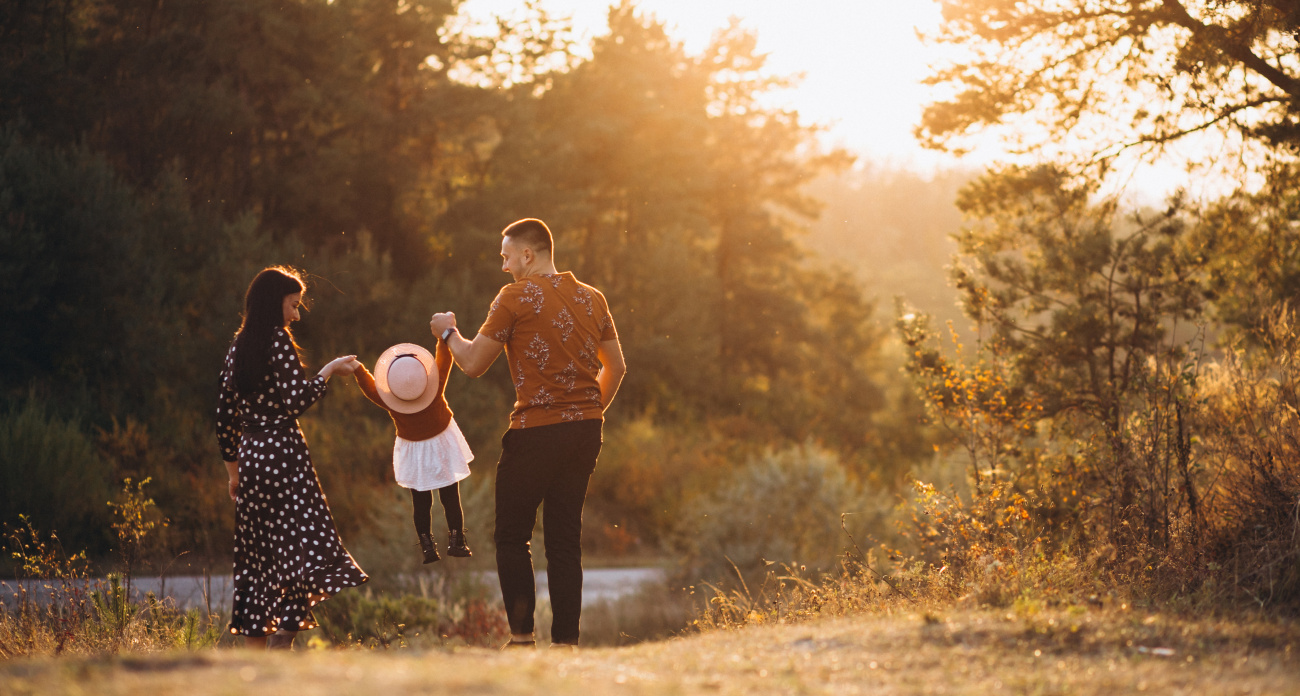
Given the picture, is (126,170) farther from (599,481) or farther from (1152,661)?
(1152,661)

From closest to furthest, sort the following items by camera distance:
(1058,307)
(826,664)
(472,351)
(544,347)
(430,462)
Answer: (826,664), (472,351), (544,347), (430,462), (1058,307)

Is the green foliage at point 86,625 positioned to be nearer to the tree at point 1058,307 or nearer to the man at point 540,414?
the man at point 540,414

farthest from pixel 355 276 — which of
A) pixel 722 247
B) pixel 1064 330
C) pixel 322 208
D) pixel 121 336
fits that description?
pixel 1064 330

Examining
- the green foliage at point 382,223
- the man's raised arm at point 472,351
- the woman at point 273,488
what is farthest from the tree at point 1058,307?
the green foliage at point 382,223

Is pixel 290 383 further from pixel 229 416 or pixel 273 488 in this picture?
pixel 273 488

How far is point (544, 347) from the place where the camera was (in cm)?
497

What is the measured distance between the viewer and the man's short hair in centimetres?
507

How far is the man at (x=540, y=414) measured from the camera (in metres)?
4.94

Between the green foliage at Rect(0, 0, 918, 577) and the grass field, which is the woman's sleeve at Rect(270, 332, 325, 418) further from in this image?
the green foliage at Rect(0, 0, 918, 577)

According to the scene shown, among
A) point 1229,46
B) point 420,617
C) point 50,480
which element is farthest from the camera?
point 50,480

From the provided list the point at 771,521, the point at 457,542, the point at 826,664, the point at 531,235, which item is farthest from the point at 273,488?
the point at 771,521

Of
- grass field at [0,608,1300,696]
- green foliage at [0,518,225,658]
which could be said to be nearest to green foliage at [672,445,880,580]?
green foliage at [0,518,225,658]

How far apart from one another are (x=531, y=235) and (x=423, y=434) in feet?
3.88

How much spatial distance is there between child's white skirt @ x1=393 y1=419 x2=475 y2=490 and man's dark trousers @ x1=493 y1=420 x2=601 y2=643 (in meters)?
0.42
